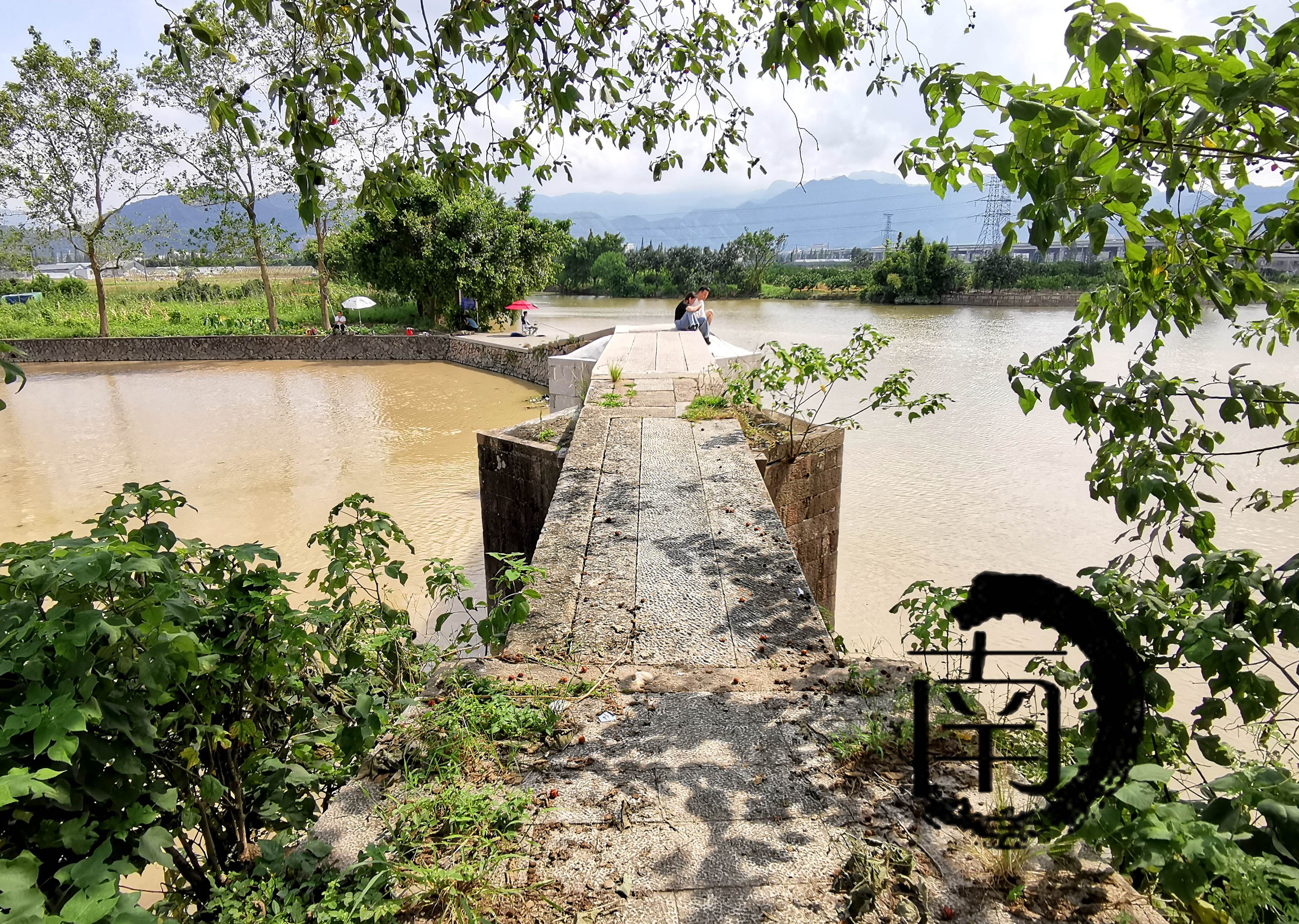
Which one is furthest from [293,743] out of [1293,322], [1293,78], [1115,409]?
[1293,322]

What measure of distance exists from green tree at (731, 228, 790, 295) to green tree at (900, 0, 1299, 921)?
51.4 metres

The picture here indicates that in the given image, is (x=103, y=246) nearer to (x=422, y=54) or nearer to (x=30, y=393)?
(x=30, y=393)

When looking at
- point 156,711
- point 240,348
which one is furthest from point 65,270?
point 156,711

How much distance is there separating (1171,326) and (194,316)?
3140 centimetres

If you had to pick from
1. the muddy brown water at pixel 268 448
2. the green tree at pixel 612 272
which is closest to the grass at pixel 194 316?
the muddy brown water at pixel 268 448

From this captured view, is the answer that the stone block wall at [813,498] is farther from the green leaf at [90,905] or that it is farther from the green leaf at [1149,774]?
the green leaf at [90,905]

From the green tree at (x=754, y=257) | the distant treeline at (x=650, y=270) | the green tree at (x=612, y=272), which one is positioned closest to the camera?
the green tree at (x=754, y=257)

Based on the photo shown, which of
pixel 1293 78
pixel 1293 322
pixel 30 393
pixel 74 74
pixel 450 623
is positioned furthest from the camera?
pixel 74 74

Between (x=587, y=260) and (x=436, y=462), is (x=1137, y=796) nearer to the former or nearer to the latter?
(x=436, y=462)

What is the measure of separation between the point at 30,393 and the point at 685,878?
23.5 meters

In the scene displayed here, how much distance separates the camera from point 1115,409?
187 centimetres

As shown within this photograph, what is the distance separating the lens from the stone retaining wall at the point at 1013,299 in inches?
1517

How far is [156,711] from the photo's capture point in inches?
73.2

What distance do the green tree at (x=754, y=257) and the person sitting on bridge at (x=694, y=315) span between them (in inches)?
1653
